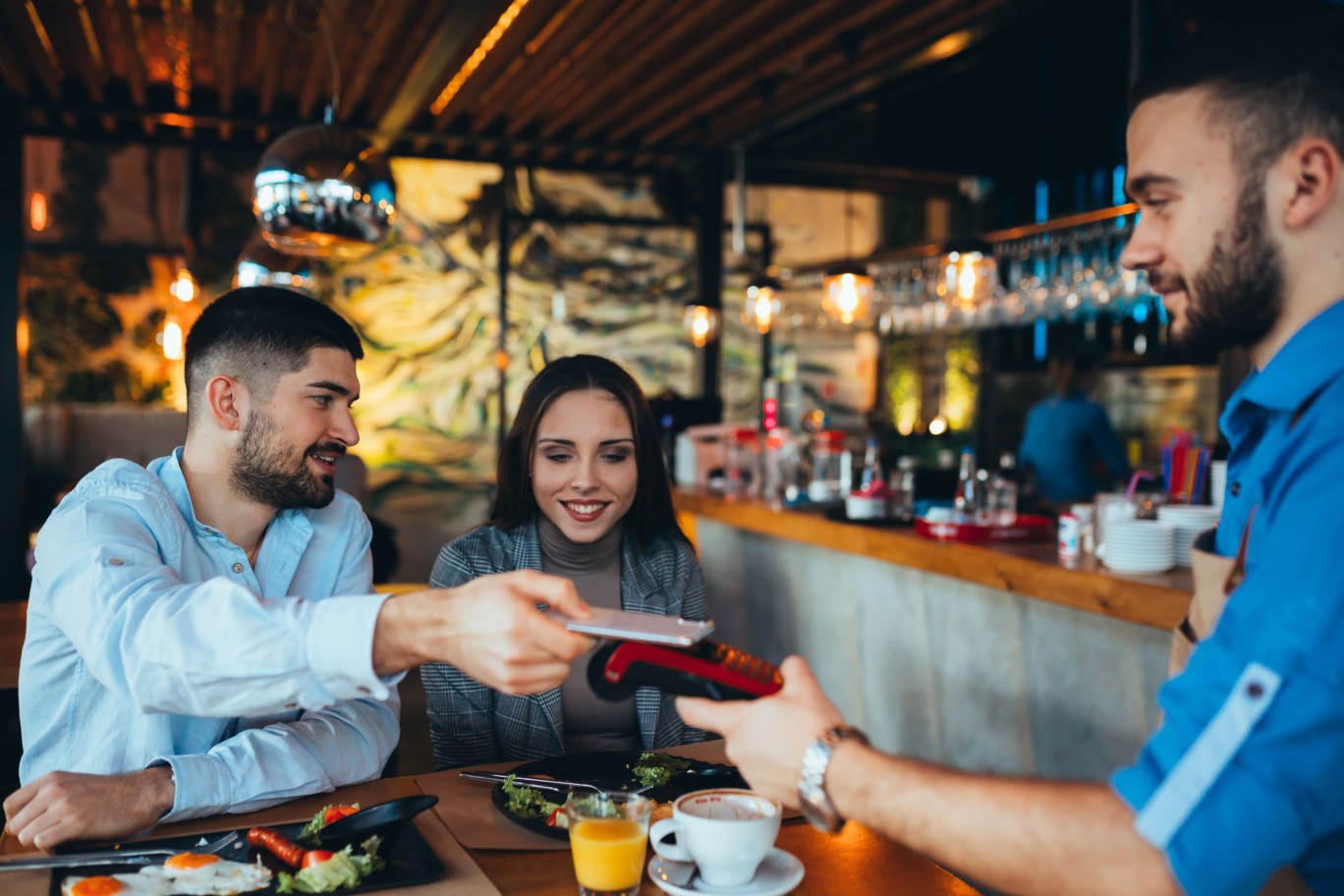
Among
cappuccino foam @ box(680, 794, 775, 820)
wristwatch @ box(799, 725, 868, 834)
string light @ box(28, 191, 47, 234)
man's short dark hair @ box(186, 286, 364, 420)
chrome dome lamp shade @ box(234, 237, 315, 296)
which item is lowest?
cappuccino foam @ box(680, 794, 775, 820)

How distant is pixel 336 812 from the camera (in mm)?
1401

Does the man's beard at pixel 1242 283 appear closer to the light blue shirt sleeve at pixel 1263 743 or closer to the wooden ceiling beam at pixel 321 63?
the light blue shirt sleeve at pixel 1263 743

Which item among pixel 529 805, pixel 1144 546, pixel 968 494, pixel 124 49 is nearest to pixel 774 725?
pixel 529 805

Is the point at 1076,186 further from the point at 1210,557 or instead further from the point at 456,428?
the point at 1210,557

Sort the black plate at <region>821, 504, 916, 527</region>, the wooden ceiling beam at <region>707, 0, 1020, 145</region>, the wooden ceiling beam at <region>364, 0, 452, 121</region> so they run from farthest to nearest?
the wooden ceiling beam at <region>364, 0, 452, 121</region>
the wooden ceiling beam at <region>707, 0, 1020, 145</region>
the black plate at <region>821, 504, 916, 527</region>

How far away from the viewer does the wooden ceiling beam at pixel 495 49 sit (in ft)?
14.8

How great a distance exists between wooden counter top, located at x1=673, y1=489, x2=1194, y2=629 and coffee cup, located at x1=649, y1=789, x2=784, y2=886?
62.2 inches

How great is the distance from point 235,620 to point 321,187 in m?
1.70

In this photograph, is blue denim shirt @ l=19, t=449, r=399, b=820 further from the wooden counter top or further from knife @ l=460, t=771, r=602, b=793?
the wooden counter top

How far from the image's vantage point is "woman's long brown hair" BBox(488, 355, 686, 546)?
2.38 meters

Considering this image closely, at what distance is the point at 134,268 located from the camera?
23.7ft

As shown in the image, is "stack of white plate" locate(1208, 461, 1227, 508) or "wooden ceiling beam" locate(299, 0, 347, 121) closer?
"stack of white plate" locate(1208, 461, 1227, 508)

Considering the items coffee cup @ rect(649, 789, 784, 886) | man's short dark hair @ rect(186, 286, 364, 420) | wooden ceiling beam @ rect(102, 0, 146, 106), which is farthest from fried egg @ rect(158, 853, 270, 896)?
wooden ceiling beam @ rect(102, 0, 146, 106)

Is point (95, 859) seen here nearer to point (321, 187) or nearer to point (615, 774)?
point (615, 774)
